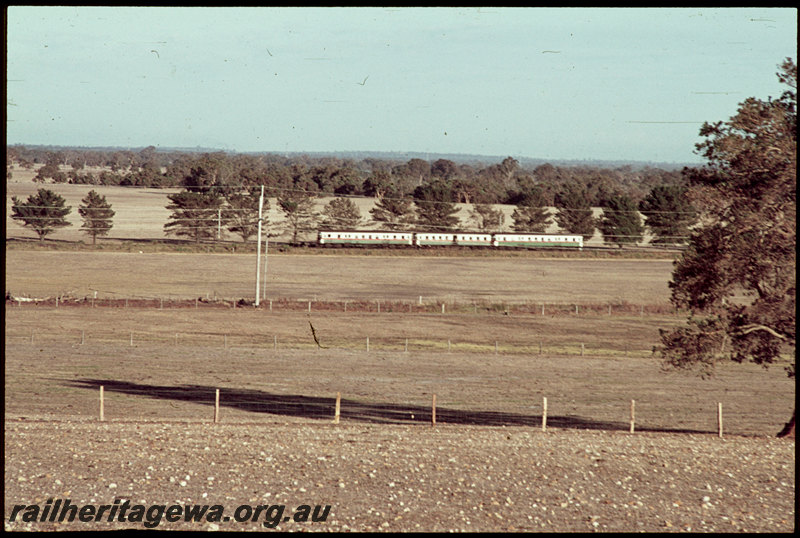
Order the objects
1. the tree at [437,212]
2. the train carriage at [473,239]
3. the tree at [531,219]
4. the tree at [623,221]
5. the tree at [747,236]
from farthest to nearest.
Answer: the tree at [437,212] → the tree at [531,219] → the train carriage at [473,239] → the tree at [623,221] → the tree at [747,236]

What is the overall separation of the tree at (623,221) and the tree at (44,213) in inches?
2843

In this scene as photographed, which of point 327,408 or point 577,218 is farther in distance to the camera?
point 577,218

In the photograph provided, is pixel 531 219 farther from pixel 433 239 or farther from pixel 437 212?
pixel 433 239

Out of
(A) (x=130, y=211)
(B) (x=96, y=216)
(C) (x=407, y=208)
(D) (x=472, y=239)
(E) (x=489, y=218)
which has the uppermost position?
(C) (x=407, y=208)

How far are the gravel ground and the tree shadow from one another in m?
6.67

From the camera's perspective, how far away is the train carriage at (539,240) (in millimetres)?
108000

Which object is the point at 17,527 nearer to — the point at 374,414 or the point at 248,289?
the point at 374,414

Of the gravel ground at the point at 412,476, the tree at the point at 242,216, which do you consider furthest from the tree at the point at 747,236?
the tree at the point at 242,216

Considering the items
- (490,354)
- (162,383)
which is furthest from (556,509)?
(490,354)

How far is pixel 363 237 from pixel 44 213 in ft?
137

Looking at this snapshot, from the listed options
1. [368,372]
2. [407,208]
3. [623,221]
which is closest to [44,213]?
[407,208]

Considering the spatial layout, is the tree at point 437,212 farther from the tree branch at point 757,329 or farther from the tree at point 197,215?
the tree branch at point 757,329

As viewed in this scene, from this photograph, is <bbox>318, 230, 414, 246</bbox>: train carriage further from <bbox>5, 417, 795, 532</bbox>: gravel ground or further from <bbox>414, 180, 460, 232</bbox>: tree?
<bbox>5, 417, 795, 532</bbox>: gravel ground

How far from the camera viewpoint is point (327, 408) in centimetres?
3070
